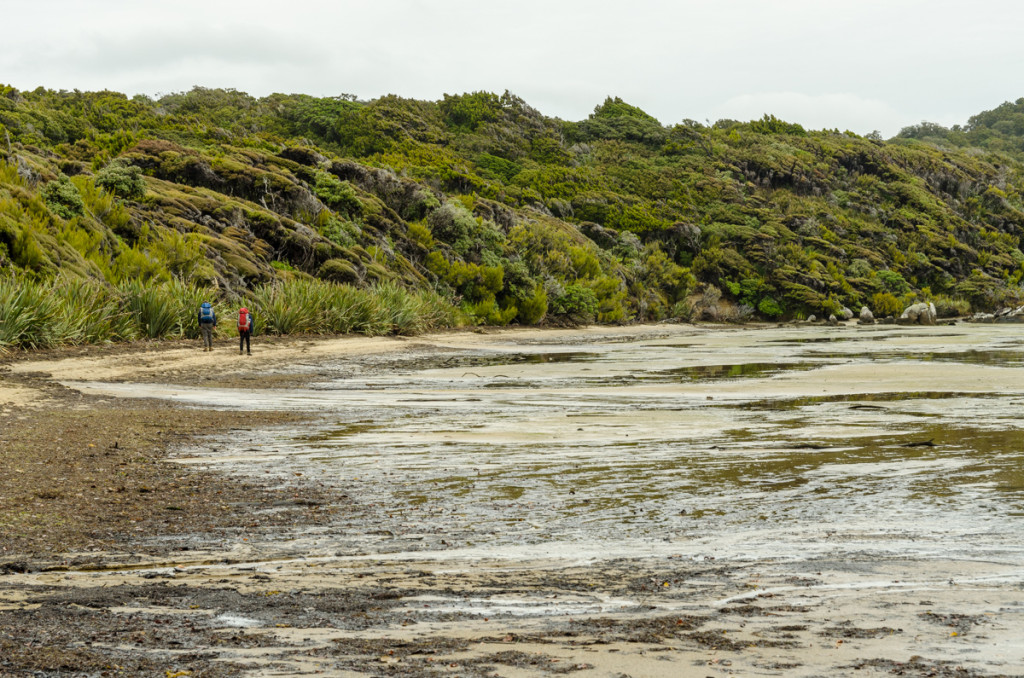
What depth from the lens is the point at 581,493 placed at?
304 inches

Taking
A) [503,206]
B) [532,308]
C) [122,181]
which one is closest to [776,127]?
[503,206]

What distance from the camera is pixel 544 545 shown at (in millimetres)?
6039

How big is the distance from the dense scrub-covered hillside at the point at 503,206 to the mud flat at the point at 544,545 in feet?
54.7

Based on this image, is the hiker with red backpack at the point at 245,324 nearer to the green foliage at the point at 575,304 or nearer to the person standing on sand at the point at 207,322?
the person standing on sand at the point at 207,322

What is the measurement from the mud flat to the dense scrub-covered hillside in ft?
54.7

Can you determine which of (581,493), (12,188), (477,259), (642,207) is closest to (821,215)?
(642,207)

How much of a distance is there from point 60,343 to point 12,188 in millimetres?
10040

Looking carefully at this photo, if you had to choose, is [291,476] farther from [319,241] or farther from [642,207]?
[642,207]

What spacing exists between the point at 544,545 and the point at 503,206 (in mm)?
49423

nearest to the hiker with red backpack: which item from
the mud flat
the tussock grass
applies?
the tussock grass

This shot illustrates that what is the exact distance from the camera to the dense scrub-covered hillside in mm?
32562

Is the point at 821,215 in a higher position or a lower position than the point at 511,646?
higher

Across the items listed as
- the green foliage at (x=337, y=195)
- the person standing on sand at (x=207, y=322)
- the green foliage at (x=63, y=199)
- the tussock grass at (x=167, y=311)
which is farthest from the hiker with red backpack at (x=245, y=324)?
the green foliage at (x=337, y=195)

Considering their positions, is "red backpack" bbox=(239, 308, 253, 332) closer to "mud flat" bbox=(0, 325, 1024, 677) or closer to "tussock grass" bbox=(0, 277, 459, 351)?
"tussock grass" bbox=(0, 277, 459, 351)
